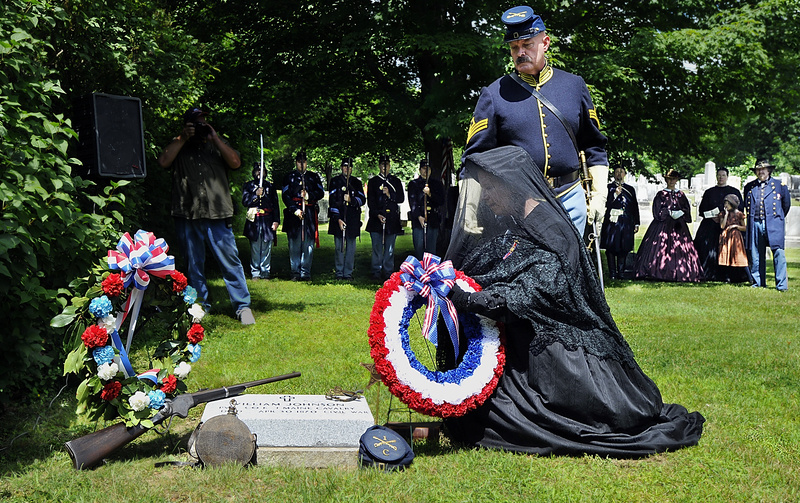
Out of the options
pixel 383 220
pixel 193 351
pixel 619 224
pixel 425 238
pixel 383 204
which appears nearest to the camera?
pixel 193 351

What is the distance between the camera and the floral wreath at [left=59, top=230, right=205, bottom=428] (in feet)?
14.1

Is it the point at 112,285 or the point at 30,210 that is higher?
the point at 30,210

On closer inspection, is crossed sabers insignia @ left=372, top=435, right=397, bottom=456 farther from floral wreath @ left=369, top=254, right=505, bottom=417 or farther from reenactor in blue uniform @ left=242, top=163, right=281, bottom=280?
reenactor in blue uniform @ left=242, top=163, right=281, bottom=280

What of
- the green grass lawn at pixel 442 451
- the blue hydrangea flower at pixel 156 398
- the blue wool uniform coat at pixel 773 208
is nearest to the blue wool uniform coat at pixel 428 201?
the blue wool uniform coat at pixel 773 208

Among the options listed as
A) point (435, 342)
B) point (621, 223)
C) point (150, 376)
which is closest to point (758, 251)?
point (621, 223)

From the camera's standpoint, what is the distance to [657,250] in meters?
16.9

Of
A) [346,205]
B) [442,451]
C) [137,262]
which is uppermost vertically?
[346,205]

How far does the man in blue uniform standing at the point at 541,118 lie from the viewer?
198 inches

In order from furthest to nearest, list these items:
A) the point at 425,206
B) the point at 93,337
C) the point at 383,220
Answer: the point at 425,206 → the point at 383,220 → the point at 93,337

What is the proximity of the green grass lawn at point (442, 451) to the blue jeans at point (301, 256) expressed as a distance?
20.3 feet

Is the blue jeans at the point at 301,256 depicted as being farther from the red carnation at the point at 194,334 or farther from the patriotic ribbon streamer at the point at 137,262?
the patriotic ribbon streamer at the point at 137,262

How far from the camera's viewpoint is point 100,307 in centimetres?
427

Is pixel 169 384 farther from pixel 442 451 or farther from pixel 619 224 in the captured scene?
pixel 619 224

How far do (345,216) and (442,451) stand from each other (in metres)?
11.7
